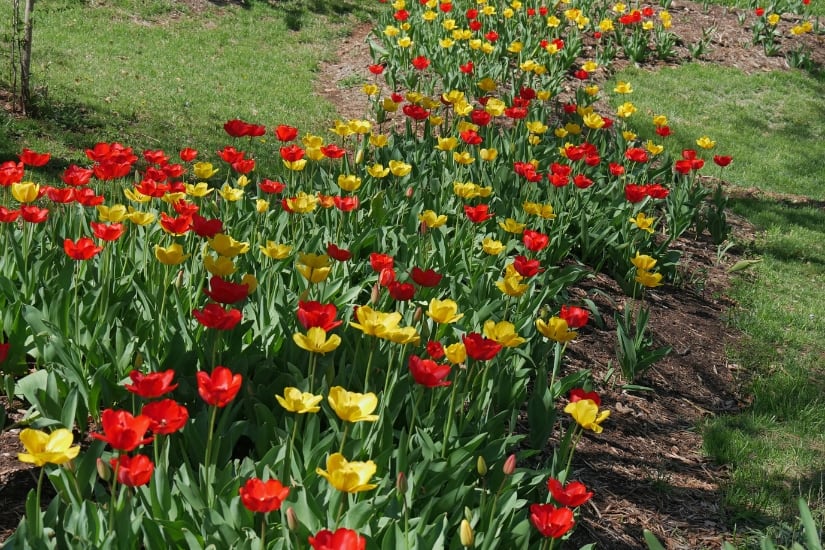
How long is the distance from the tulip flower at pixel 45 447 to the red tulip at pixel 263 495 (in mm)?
387

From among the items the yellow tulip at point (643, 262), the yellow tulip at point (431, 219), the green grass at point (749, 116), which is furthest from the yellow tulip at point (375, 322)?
the green grass at point (749, 116)

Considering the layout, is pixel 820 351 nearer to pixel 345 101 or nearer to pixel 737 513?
pixel 737 513

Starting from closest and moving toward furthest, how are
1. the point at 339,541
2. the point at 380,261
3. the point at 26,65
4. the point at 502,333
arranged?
the point at 339,541
the point at 502,333
the point at 380,261
the point at 26,65

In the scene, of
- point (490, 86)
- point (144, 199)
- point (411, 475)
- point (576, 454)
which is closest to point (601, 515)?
point (576, 454)

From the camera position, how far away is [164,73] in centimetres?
767

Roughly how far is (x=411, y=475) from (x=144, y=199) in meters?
1.70

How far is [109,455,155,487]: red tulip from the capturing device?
6.04 ft

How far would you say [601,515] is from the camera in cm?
302

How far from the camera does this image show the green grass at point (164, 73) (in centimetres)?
616

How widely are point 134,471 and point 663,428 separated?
250 cm

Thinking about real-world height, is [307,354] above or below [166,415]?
below

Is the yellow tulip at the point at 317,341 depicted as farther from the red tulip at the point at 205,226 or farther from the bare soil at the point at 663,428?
the bare soil at the point at 663,428

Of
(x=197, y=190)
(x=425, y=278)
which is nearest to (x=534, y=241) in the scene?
(x=425, y=278)

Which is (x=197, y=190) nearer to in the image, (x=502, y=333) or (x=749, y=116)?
(x=502, y=333)
